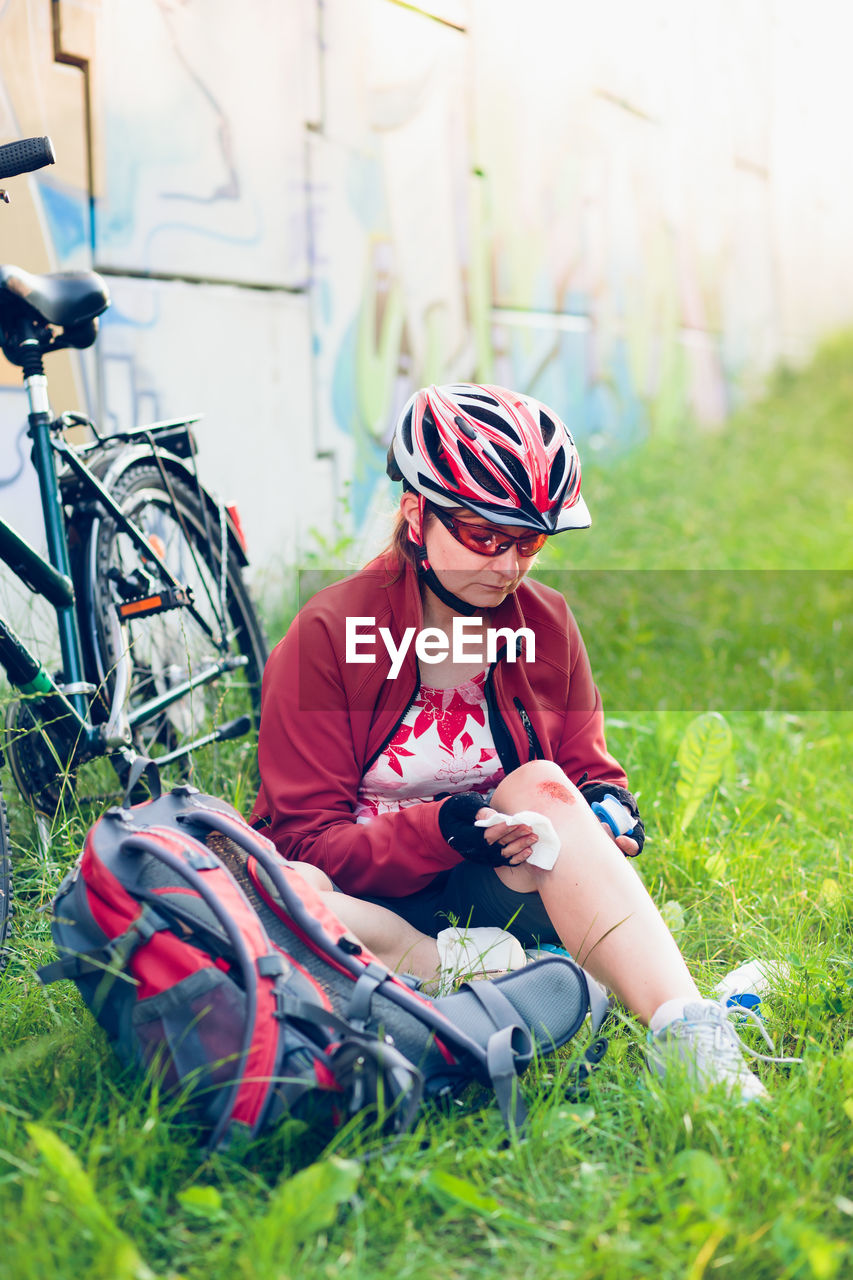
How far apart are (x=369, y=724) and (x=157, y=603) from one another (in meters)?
0.83

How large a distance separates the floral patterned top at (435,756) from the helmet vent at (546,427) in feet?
1.73

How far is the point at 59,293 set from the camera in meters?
2.64

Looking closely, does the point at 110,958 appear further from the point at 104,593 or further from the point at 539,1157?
the point at 104,593

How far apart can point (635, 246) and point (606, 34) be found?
149 centimetres

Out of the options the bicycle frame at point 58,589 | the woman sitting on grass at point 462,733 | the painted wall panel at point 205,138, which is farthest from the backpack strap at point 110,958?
the painted wall panel at point 205,138

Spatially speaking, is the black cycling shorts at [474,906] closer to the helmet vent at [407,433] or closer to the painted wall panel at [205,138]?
the helmet vent at [407,433]

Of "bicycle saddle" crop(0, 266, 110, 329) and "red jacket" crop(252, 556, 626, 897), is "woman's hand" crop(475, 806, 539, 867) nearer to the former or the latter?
"red jacket" crop(252, 556, 626, 897)

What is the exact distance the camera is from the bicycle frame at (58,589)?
252 centimetres

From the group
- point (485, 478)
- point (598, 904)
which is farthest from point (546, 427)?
point (598, 904)

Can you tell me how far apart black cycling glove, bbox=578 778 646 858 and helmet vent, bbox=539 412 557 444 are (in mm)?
743

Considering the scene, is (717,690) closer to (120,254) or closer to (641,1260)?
(120,254)

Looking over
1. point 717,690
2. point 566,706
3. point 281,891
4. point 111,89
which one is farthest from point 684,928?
point 111,89

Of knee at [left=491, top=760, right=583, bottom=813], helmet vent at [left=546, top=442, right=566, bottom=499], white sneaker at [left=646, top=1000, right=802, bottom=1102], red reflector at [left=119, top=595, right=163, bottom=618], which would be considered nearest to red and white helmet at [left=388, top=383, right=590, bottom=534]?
helmet vent at [left=546, top=442, right=566, bottom=499]

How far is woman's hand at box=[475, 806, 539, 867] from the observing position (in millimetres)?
2197
